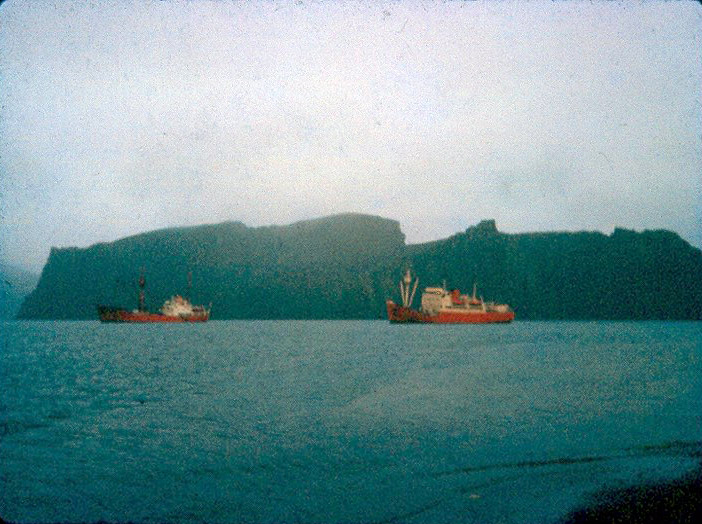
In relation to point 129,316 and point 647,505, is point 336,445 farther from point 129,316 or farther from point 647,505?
point 129,316

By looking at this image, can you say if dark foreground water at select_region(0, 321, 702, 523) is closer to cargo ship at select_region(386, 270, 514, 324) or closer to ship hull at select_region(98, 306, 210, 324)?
cargo ship at select_region(386, 270, 514, 324)

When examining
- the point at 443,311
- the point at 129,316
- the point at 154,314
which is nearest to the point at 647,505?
the point at 443,311

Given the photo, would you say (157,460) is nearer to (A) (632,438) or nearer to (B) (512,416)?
(B) (512,416)

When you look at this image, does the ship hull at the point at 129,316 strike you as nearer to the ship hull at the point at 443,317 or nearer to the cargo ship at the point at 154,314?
the cargo ship at the point at 154,314

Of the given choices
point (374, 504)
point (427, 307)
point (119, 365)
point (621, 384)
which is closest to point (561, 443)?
point (374, 504)

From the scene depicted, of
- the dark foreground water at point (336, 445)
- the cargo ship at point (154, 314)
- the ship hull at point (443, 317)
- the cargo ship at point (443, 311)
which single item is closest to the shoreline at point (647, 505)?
the dark foreground water at point (336, 445)

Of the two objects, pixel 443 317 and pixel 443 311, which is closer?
pixel 443 311

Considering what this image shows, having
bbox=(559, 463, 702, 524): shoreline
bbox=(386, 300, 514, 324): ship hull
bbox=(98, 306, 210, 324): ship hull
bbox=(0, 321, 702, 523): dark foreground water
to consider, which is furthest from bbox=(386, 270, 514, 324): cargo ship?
bbox=(559, 463, 702, 524): shoreline
